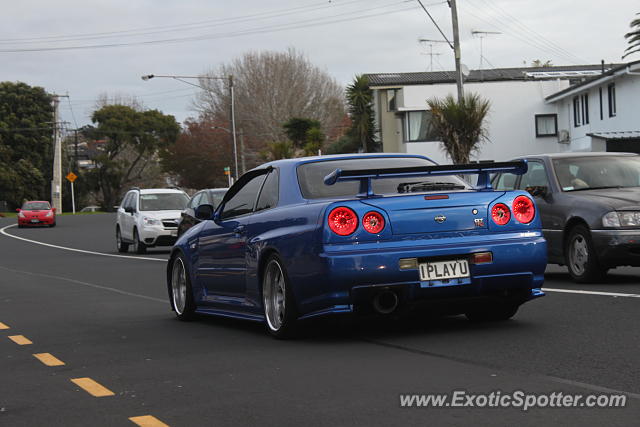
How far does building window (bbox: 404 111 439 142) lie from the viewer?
2359 inches

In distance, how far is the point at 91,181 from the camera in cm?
10062

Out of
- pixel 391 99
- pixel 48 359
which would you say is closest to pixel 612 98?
pixel 391 99

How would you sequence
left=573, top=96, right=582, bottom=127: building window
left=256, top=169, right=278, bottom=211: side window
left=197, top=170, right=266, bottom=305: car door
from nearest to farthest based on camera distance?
left=256, top=169, right=278, bottom=211: side window
left=197, top=170, right=266, bottom=305: car door
left=573, top=96, right=582, bottom=127: building window

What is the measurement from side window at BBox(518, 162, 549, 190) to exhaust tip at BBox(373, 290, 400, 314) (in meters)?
5.61

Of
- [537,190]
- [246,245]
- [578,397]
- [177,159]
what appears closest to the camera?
[578,397]

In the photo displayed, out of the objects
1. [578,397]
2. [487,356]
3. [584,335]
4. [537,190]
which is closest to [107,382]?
[487,356]

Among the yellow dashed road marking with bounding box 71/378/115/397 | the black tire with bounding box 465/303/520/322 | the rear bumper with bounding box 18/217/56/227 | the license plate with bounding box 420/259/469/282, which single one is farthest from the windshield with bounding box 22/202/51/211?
the yellow dashed road marking with bounding box 71/378/115/397

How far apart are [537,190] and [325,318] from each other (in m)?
A: 5.84

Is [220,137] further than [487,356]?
Yes

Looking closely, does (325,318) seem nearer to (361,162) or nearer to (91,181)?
(361,162)

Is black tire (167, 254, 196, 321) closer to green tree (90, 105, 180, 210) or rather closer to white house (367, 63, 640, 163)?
white house (367, 63, 640, 163)

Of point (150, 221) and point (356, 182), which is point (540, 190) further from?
point (150, 221)

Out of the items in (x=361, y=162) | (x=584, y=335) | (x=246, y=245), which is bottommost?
(x=584, y=335)

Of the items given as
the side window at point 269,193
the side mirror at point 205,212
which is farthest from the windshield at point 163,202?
the side window at point 269,193
